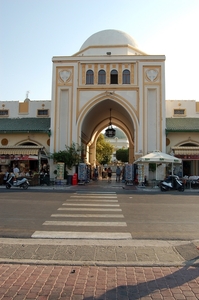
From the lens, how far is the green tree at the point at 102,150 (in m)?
50.6

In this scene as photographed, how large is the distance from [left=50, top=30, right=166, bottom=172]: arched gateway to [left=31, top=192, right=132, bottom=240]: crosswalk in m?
16.2

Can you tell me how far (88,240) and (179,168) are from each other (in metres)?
19.3

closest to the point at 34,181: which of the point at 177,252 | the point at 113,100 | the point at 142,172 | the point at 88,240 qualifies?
the point at 142,172

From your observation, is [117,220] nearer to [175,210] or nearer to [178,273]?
[175,210]

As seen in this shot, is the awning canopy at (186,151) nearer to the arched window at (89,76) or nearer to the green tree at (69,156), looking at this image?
the green tree at (69,156)

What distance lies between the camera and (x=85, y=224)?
782cm

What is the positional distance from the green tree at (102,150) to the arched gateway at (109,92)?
75.9 feet

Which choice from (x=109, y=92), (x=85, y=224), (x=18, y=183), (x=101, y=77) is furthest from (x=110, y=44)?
(x=85, y=224)

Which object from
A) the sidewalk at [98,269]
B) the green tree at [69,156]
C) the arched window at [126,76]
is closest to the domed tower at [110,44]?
the arched window at [126,76]

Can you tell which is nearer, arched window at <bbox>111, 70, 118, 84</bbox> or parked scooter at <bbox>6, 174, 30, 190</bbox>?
parked scooter at <bbox>6, 174, 30, 190</bbox>

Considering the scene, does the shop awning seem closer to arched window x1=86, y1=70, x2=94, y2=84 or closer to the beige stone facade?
the beige stone facade

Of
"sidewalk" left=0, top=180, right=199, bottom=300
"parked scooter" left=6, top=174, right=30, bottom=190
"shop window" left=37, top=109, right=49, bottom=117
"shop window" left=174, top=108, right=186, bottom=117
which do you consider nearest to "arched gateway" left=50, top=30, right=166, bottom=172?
"shop window" left=37, top=109, right=49, bottom=117

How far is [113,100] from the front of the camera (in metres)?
26.5

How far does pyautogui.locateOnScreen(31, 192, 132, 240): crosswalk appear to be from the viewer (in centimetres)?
669
